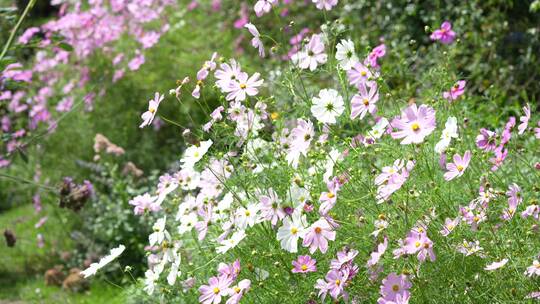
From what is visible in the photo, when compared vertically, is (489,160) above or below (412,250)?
below

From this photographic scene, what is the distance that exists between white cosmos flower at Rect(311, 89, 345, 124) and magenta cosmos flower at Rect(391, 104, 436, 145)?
27 cm

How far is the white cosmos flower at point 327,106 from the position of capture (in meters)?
2.10

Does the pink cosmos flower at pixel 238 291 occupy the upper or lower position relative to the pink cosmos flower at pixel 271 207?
lower

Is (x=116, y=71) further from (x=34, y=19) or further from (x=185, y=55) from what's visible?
(x=34, y=19)

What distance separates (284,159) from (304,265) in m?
0.41

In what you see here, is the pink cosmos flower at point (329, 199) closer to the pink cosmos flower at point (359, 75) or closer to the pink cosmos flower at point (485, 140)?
the pink cosmos flower at point (359, 75)

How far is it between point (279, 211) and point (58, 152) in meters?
3.72

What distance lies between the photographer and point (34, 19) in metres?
12.8

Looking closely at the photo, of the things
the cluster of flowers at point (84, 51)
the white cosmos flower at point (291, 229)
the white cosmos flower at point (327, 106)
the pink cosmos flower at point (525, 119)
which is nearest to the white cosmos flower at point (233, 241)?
the white cosmos flower at point (291, 229)

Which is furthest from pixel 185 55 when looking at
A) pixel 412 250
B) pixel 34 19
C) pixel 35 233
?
pixel 34 19

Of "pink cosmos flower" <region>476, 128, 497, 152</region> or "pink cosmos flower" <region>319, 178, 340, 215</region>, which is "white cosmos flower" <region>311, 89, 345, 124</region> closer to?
"pink cosmos flower" <region>319, 178, 340, 215</region>

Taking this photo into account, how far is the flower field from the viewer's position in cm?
204

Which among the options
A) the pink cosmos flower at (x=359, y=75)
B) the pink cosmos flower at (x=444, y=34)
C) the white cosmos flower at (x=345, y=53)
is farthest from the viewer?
the pink cosmos flower at (x=444, y=34)

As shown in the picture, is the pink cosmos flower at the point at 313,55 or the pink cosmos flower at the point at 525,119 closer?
the pink cosmos flower at the point at 525,119
